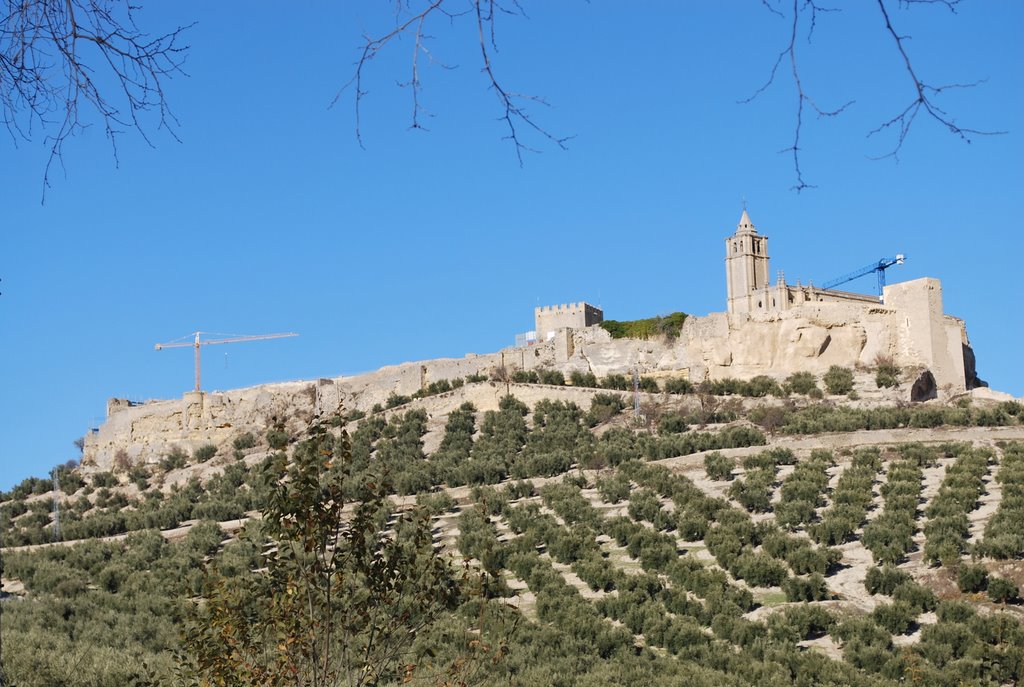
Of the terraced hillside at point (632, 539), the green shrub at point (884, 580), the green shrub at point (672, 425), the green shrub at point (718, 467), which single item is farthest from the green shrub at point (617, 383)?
the green shrub at point (884, 580)

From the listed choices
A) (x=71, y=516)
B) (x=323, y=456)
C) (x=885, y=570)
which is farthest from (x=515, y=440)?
(x=323, y=456)

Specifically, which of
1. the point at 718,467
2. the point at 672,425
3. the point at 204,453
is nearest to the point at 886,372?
the point at 672,425

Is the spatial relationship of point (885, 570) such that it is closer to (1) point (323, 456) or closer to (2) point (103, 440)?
(1) point (323, 456)

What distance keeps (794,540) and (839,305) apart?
59.7 feet

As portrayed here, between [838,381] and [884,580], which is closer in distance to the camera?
[884,580]

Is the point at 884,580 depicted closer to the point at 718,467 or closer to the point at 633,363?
the point at 718,467

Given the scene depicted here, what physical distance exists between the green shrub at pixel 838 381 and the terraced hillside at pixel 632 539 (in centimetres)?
59

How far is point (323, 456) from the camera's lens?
776 centimetres

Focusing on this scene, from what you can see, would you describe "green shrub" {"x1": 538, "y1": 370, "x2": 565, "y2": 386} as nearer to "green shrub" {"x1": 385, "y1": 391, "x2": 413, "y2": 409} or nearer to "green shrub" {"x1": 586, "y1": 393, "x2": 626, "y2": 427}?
"green shrub" {"x1": 586, "y1": 393, "x2": 626, "y2": 427}

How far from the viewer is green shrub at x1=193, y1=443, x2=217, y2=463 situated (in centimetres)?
4134

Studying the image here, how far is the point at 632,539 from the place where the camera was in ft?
76.5

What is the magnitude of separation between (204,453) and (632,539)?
22.7 m

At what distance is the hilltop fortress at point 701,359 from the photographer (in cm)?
3738

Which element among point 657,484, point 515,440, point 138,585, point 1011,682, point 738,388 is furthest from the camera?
point 738,388
